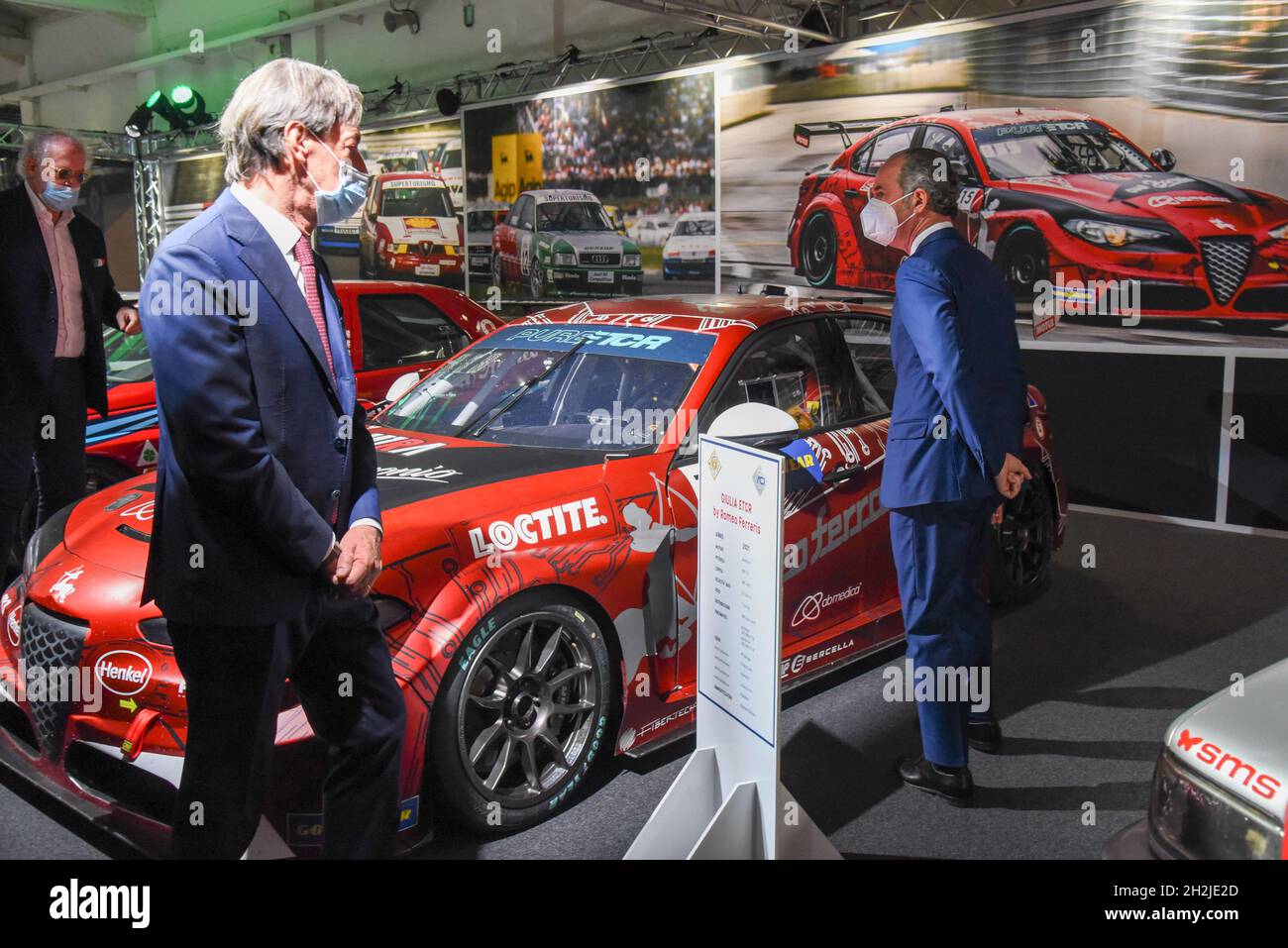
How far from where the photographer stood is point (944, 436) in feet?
9.35

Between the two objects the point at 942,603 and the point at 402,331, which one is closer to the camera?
the point at 942,603

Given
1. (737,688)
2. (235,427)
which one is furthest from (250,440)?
(737,688)

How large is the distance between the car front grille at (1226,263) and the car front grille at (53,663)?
20.3 ft

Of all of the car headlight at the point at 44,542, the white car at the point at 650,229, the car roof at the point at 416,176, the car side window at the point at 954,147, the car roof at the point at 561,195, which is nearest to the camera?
the car headlight at the point at 44,542

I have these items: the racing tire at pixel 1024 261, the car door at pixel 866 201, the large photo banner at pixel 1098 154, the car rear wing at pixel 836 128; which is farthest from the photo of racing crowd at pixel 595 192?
the racing tire at pixel 1024 261

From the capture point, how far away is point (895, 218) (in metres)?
3.00

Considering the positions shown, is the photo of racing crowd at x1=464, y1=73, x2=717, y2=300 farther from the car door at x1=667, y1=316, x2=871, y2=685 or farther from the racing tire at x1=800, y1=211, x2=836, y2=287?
the car door at x1=667, y1=316, x2=871, y2=685

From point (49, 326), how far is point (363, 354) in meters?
1.98

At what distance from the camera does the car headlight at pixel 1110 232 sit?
6.32 m

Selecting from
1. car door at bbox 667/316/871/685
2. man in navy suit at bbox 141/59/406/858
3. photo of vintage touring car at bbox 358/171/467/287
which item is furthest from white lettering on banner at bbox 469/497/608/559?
photo of vintage touring car at bbox 358/171/467/287

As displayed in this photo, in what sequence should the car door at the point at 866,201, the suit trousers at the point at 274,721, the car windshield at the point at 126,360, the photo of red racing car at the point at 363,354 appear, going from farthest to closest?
the car door at the point at 866,201 → the car windshield at the point at 126,360 → the photo of red racing car at the point at 363,354 → the suit trousers at the point at 274,721

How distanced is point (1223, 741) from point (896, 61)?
6.78 metres

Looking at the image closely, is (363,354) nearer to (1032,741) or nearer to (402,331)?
(402,331)

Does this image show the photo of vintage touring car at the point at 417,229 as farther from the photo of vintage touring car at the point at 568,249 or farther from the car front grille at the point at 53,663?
the car front grille at the point at 53,663
